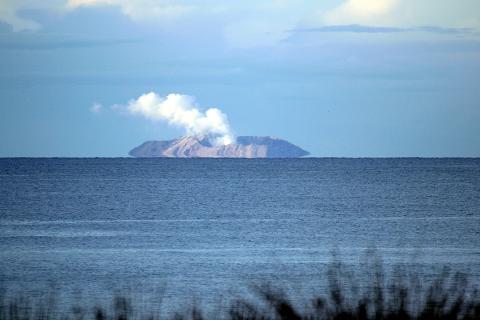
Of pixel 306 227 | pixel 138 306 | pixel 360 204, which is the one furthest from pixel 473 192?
pixel 138 306

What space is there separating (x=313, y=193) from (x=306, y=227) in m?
37.1

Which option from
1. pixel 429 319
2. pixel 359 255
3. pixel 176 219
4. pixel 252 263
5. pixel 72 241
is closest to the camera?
pixel 429 319

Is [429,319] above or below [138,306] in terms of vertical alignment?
above

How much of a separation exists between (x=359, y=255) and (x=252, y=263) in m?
4.13

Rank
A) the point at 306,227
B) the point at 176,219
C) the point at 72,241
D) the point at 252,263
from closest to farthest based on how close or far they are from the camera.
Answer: the point at 252,263 → the point at 72,241 → the point at 306,227 → the point at 176,219

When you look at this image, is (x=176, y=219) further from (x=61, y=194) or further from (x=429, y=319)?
(x=429, y=319)

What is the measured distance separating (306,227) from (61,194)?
123 feet

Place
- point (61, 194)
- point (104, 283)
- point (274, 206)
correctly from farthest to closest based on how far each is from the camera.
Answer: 1. point (61, 194)
2. point (274, 206)
3. point (104, 283)

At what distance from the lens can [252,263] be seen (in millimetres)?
28156

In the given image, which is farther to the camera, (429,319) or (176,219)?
(176,219)

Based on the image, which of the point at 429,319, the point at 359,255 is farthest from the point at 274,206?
the point at 429,319

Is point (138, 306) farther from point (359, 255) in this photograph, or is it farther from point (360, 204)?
point (360, 204)

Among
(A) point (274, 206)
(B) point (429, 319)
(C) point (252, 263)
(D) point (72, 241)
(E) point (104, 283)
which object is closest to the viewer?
(B) point (429, 319)

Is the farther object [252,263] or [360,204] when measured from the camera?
[360,204]
